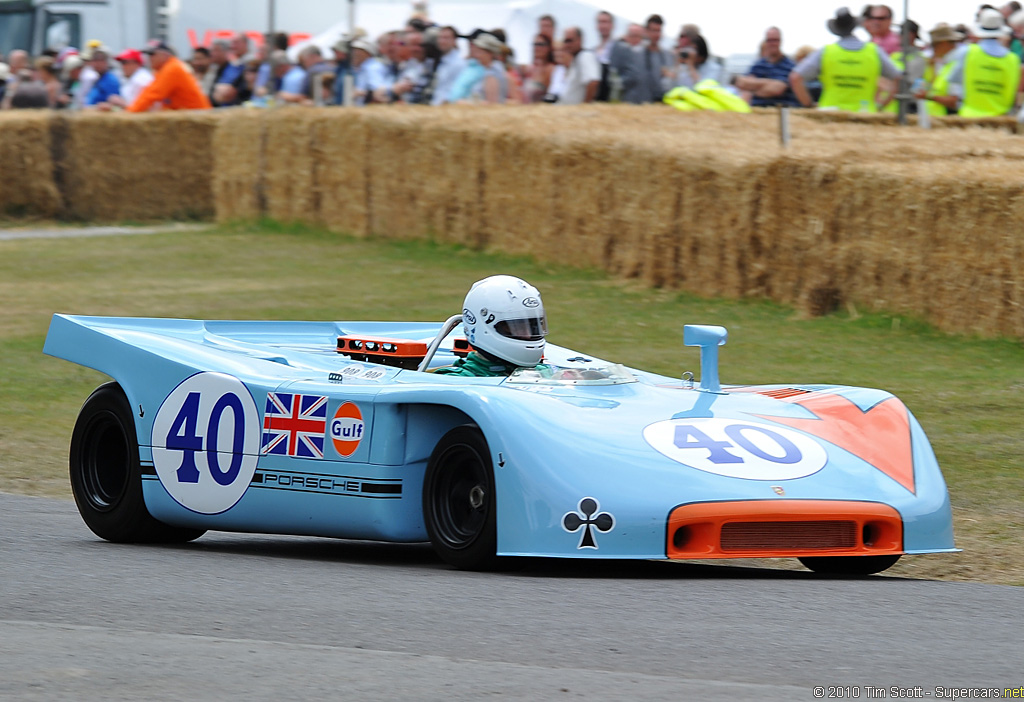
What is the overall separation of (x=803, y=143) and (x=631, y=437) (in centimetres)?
853

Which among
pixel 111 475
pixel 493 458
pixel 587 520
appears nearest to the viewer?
pixel 587 520

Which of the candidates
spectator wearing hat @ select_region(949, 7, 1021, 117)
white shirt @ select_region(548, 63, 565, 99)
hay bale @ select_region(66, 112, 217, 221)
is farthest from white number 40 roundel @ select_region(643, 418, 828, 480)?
hay bale @ select_region(66, 112, 217, 221)

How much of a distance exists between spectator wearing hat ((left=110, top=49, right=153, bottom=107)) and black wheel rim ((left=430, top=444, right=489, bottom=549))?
17.3m

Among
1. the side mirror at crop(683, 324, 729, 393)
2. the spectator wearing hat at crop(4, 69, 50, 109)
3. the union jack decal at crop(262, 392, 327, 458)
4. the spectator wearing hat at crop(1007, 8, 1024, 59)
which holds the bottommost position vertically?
the union jack decal at crop(262, 392, 327, 458)

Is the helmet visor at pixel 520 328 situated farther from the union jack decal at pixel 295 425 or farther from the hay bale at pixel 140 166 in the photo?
the hay bale at pixel 140 166

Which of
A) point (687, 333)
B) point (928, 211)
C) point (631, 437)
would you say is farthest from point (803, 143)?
point (631, 437)

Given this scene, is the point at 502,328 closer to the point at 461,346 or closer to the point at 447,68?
the point at 461,346

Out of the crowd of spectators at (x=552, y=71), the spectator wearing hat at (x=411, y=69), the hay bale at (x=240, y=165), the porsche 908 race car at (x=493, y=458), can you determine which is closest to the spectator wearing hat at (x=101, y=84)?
the crowd of spectators at (x=552, y=71)

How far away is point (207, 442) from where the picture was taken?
22.1 ft

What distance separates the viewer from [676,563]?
646 centimetres

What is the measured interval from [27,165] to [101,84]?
1.57m

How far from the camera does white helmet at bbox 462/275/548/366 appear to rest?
262 inches

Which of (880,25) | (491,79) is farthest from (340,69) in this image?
(880,25)

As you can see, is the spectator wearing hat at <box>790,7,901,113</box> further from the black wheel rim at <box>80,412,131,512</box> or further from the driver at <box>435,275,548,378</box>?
the black wheel rim at <box>80,412,131,512</box>
